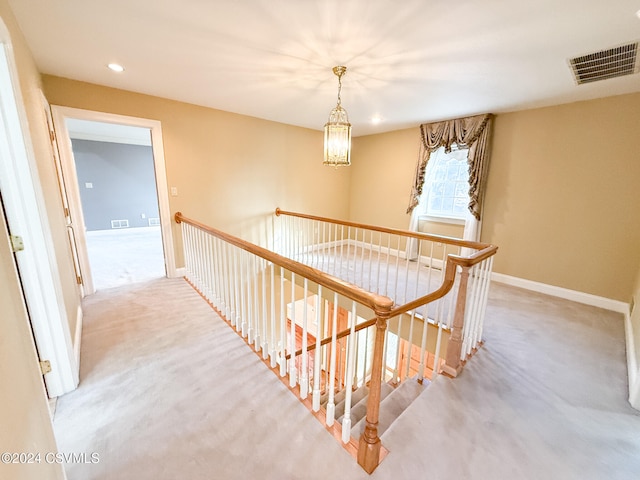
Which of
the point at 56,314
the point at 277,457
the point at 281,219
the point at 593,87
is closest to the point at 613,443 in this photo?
the point at 277,457

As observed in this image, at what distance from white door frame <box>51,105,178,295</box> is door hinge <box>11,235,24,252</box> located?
1.79 meters

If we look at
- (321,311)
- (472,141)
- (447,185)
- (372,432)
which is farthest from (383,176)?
(372,432)

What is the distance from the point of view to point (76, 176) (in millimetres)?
2711

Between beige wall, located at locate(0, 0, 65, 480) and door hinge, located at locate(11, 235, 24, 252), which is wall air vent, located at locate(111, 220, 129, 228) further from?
beige wall, located at locate(0, 0, 65, 480)

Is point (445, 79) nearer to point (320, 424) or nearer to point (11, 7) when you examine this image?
point (320, 424)

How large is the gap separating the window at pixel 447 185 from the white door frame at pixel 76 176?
3.93m

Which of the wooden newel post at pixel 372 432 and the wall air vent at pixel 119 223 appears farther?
the wall air vent at pixel 119 223

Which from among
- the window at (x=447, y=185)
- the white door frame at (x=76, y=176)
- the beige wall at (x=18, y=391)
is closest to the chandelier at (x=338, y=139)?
the beige wall at (x=18, y=391)

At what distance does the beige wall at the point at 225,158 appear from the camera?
289 centimetres

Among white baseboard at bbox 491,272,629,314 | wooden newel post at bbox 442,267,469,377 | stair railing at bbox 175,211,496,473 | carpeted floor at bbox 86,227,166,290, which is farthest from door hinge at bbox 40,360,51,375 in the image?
white baseboard at bbox 491,272,629,314

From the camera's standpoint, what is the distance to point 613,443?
4.46ft

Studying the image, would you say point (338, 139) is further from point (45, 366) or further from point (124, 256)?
point (124, 256)

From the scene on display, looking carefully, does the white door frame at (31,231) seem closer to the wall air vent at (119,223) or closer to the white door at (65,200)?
the white door at (65,200)

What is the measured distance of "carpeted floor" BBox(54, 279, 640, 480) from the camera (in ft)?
3.96
